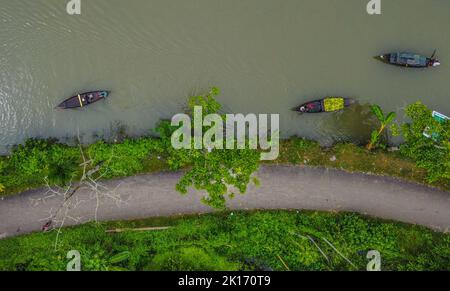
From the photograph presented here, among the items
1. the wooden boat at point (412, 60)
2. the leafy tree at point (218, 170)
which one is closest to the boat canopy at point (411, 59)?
the wooden boat at point (412, 60)

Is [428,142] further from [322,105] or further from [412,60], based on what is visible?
[322,105]

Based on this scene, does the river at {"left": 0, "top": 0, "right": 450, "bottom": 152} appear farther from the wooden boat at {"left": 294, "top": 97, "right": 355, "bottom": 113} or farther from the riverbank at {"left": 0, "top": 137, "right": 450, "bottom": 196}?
the riverbank at {"left": 0, "top": 137, "right": 450, "bottom": 196}

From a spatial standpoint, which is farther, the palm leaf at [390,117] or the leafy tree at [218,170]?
the palm leaf at [390,117]

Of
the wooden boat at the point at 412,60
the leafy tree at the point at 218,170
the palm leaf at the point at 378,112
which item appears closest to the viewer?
the leafy tree at the point at 218,170

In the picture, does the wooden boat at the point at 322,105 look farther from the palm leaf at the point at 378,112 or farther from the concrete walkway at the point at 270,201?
the concrete walkway at the point at 270,201

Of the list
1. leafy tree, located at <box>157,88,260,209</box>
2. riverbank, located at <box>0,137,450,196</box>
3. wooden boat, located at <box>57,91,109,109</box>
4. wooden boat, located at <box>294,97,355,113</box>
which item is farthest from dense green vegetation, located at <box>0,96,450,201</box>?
wooden boat, located at <box>57,91,109,109</box>

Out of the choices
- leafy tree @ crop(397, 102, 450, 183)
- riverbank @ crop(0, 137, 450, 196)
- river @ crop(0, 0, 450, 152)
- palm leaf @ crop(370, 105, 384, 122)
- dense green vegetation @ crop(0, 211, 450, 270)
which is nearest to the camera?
leafy tree @ crop(397, 102, 450, 183)
